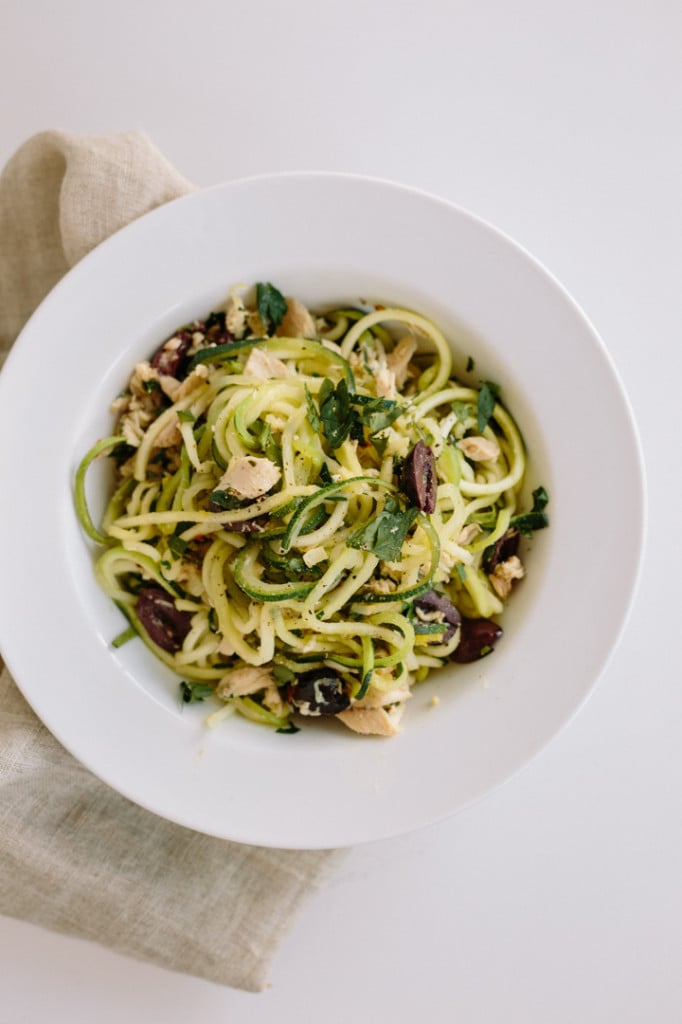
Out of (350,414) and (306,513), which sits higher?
(350,414)

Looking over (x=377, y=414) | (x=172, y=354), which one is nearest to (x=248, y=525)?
(x=377, y=414)

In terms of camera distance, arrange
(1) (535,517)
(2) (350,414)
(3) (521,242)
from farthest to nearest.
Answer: (3) (521,242) → (1) (535,517) → (2) (350,414)

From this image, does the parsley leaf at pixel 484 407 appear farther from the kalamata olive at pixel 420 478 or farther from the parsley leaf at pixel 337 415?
the parsley leaf at pixel 337 415

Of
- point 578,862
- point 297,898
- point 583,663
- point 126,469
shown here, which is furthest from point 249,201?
point 578,862

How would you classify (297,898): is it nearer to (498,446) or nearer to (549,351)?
(498,446)

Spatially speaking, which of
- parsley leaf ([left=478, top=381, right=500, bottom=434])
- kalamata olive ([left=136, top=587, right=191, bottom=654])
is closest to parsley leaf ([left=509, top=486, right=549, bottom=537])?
parsley leaf ([left=478, top=381, right=500, bottom=434])

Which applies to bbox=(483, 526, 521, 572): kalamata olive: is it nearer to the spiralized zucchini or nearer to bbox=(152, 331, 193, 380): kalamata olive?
the spiralized zucchini

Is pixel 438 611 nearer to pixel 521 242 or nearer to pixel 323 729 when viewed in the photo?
pixel 323 729
